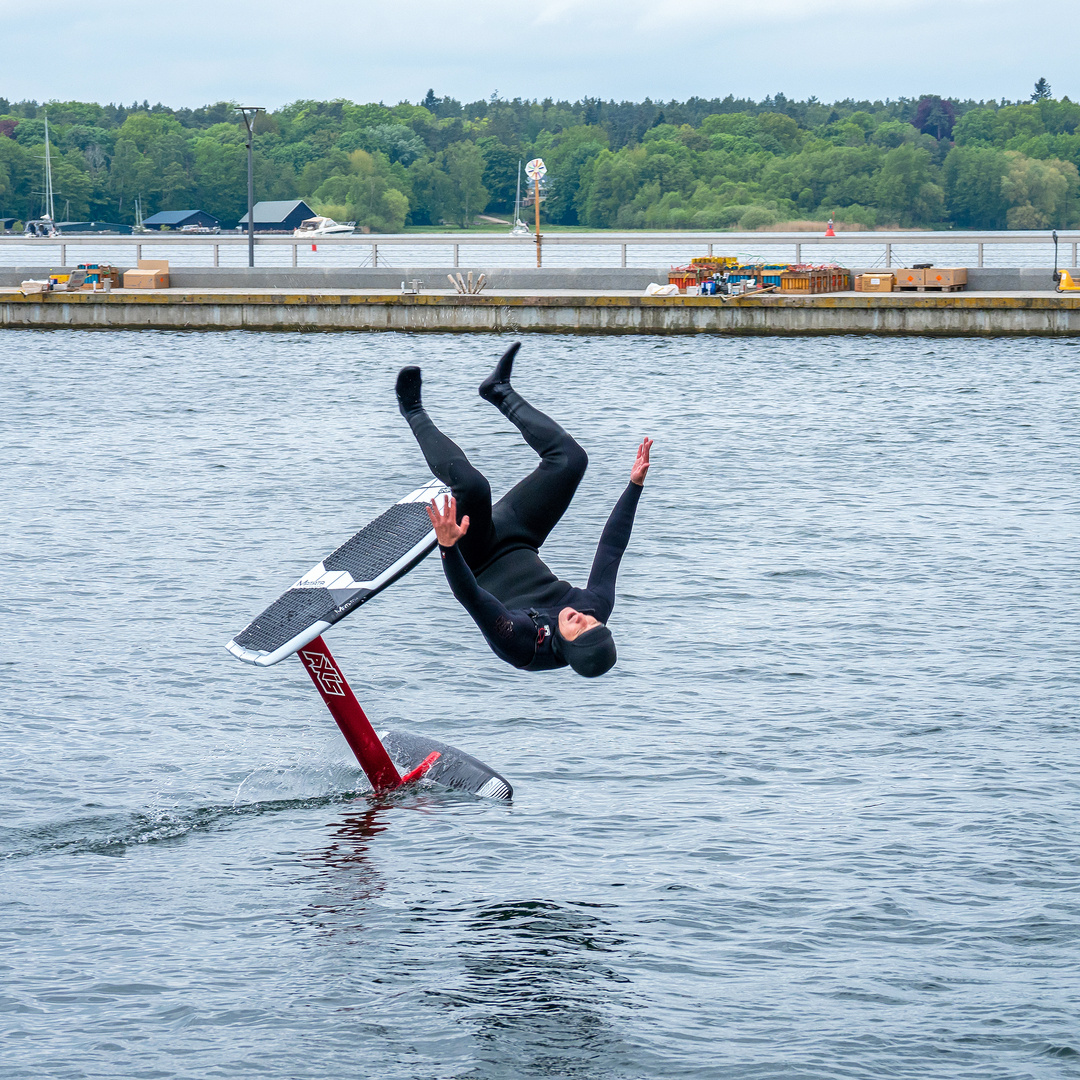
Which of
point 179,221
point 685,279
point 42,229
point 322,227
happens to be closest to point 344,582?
point 685,279

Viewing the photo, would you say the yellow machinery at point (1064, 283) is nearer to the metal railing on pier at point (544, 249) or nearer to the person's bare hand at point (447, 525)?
the metal railing on pier at point (544, 249)

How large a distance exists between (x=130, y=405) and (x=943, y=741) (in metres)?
31.6

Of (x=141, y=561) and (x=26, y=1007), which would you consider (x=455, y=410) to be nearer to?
(x=141, y=561)

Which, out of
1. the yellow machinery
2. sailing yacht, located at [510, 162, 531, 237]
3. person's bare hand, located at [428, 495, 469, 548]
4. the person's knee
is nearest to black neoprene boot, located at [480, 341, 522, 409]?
the person's knee

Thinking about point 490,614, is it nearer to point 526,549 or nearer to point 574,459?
point 526,549

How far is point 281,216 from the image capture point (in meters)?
135

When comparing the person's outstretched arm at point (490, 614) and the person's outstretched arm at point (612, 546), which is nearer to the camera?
the person's outstretched arm at point (490, 614)

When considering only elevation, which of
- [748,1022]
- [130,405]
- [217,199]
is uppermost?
[217,199]

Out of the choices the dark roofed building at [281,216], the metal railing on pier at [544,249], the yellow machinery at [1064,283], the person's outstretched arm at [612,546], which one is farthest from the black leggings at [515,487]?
the dark roofed building at [281,216]

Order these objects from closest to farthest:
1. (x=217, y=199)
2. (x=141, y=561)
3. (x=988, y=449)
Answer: (x=141, y=561), (x=988, y=449), (x=217, y=199)

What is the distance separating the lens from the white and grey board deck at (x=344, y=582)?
1112cm

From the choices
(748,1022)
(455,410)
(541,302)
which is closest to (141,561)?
(748,1022)

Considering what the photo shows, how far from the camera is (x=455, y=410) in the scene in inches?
1647

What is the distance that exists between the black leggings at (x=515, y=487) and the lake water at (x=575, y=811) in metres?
2.74
